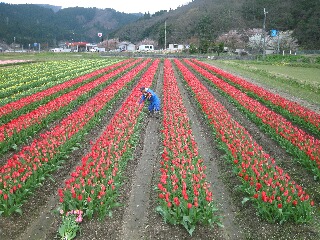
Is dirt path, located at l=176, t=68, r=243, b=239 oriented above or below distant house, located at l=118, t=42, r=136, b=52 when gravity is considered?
below

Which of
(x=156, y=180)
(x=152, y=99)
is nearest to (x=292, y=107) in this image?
(x=152, y=99)

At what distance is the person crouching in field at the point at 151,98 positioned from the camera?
1452 centimetres

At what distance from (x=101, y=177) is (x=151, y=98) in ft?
26.2

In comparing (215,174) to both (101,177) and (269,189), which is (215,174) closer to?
(269,189)

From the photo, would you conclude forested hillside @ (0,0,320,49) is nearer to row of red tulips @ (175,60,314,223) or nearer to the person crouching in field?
the person crouching in field

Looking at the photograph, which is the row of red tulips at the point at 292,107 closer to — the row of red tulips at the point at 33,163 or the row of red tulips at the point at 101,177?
the row of red tulips at the point at 101,177

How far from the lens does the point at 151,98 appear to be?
49.2ft

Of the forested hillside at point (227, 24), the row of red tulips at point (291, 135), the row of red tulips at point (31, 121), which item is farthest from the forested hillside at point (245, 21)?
the row of red tulips at point (31, 121)

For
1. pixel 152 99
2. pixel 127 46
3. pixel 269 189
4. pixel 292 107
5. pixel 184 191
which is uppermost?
pixel 127 46

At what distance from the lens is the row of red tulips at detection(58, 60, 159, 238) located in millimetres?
6566

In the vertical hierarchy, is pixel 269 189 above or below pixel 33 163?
below

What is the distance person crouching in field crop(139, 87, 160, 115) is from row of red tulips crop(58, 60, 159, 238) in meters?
3.59

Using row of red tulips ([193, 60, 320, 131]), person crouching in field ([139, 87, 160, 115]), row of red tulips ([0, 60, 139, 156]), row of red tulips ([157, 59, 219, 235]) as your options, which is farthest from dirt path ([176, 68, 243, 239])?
row of red tulips ([0, 60, 139, 156])

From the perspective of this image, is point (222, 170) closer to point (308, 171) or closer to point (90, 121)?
point (308, 171)
